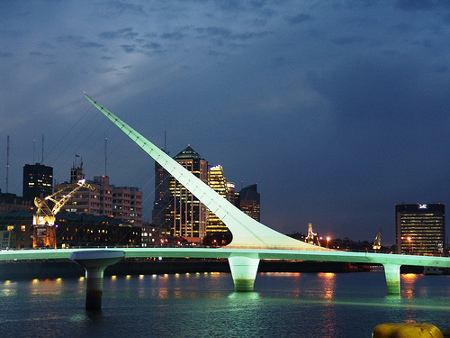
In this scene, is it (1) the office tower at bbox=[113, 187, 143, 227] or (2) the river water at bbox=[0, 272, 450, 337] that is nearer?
(2) the river water at bbox=[0, 272, 450, 337]

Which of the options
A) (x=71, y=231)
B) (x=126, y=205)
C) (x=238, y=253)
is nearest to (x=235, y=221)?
(x=238, y=253)

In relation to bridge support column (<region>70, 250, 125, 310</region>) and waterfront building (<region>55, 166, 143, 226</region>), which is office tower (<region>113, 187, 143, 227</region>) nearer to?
waterfront building (<region>55, 166, 143, 226</region>)

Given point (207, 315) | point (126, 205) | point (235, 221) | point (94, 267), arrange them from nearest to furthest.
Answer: point (207, 315)
point (94, 267)
point (235, 221)
point (126, 205)

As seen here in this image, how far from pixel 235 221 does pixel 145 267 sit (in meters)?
68.6

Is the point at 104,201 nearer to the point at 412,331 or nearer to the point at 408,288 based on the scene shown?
the point at 408,288

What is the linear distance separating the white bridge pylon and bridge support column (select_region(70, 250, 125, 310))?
16.6 metres

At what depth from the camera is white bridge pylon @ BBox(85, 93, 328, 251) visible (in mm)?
68062

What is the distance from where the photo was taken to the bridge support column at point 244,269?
6806 centimetres

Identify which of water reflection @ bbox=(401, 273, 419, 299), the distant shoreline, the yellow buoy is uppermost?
the yellow buoy

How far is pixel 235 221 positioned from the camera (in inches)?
2790

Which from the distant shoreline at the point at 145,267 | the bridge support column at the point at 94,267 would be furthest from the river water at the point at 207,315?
the distant shoreline at the point at 145,267

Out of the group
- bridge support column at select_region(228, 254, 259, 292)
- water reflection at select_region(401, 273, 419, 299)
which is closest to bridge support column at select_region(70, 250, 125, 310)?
bridge support column at select_region(228, 254, 259, 292)

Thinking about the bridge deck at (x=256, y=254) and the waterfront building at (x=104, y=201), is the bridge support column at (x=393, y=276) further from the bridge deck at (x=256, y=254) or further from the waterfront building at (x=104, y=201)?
the waterfront building at (x=104, y=201)

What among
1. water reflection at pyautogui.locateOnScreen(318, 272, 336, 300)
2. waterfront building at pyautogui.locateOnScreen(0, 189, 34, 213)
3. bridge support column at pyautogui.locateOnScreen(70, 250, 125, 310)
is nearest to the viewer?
bridge support column at pyautogui.locateOnScreen(70, 250, 125, 310)
